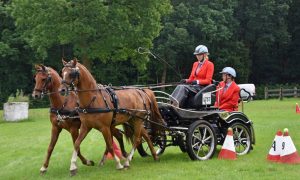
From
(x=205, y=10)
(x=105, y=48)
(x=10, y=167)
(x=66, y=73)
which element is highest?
(x=205, y=10)

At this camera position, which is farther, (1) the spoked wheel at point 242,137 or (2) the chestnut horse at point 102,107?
(1) the spoked wheel at point 242,137

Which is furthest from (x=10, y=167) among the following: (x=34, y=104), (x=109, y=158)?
(x=34, y=104)

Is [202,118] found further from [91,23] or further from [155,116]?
[91,23]

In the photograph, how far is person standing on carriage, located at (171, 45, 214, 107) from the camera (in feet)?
36.5

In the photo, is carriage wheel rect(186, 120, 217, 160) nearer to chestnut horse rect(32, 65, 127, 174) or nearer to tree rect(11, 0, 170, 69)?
chestnut horse rect(32, 65, 127, 174)

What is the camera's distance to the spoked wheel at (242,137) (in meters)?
11.6

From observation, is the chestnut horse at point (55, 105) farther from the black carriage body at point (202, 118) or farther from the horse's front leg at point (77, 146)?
the black carriage body at point (202, 118)

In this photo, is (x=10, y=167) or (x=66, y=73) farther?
(x=10, y=167)

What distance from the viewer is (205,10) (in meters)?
46.8

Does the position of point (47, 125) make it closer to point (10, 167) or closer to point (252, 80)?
point (10, 167)

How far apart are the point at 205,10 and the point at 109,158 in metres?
36.6

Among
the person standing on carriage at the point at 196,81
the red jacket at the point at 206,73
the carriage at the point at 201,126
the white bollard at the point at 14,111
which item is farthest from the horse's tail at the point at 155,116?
the white bollard at the point at 14,111

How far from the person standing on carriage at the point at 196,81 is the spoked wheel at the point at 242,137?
4.07ft

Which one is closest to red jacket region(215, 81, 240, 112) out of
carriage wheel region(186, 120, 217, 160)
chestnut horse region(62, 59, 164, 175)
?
carriage wheel region(186, 120, 217, 160)
